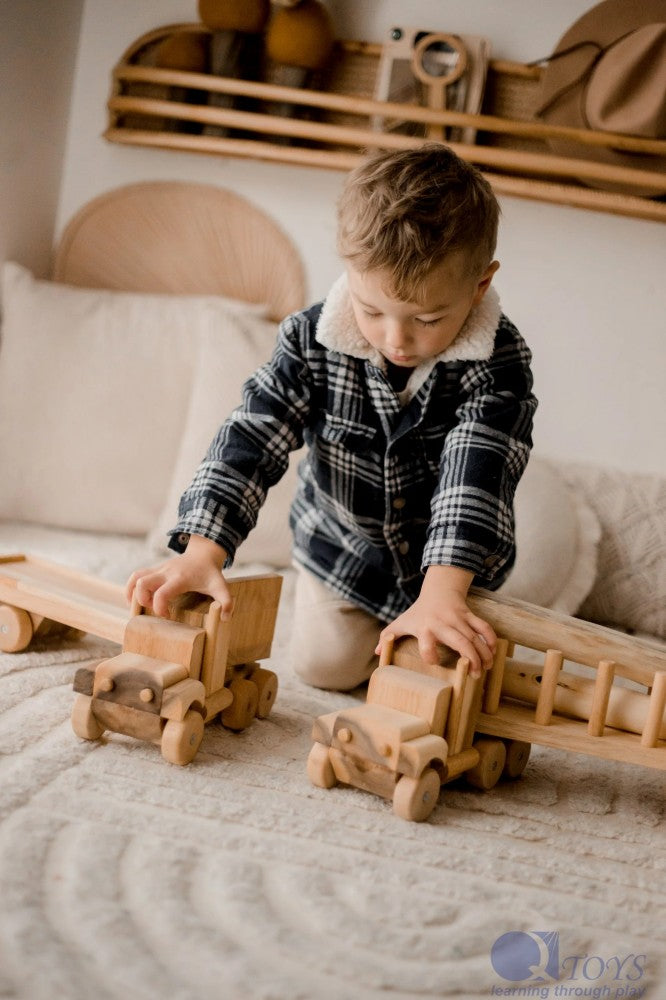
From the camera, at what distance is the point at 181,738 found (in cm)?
85

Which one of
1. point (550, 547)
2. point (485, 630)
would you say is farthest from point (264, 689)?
point (550, 547)

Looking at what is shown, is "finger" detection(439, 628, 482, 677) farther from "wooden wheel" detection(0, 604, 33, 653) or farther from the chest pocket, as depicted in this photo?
"wooden wheel" detection(0, 604, 33, 653)

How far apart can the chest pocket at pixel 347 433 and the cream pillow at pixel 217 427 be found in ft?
1.34

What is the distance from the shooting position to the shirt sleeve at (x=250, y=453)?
3.29 feet

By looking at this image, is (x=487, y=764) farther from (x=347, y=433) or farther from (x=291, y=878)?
(x=347, y=433)

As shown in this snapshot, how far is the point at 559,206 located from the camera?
5.49 ft

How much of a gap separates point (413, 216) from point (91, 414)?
2.85 ft

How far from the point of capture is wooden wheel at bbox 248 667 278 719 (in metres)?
1.01

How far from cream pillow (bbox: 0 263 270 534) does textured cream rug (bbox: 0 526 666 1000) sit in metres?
0.64

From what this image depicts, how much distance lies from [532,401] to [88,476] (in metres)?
0.82

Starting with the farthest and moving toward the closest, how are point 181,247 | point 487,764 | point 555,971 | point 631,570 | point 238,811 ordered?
point 181,247 → point 631,570 → point 487,764 → point 238,811 → point 555,971

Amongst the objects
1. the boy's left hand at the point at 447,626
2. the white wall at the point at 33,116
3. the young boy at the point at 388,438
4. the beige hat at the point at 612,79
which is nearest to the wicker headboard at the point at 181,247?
the white wall at the point at 33,116

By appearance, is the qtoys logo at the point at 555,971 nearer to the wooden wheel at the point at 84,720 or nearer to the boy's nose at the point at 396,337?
the wooden wheel at the point at 84,720

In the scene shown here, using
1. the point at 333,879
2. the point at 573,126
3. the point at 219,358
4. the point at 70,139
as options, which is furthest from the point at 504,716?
the point at 70,139
